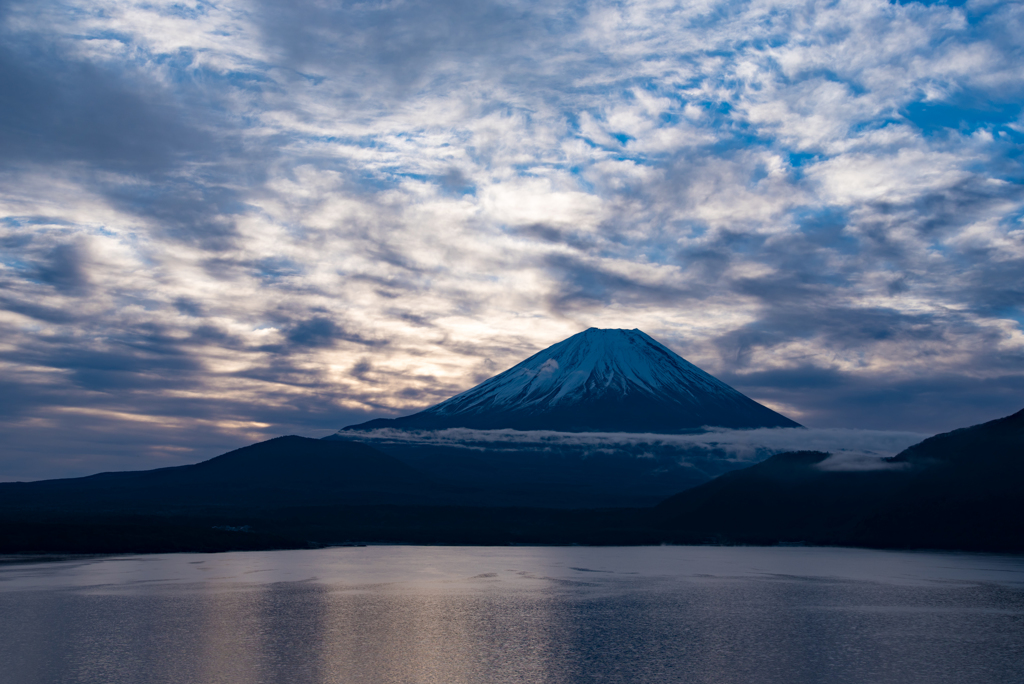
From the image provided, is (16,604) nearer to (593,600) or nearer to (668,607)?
(593,600)

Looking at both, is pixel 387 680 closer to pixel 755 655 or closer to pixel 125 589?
pixel 755 655

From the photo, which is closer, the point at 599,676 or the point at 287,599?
the point at 599,676

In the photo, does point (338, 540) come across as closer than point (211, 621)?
No

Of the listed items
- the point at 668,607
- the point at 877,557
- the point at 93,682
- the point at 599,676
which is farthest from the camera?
the point at 877,557

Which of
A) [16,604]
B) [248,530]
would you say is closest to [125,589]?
[16,604]

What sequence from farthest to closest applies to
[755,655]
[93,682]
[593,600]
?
1. [593,600]
2. [755,655]
3. [93,682]

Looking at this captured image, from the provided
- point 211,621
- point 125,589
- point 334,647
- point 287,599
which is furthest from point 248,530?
point 334,647
